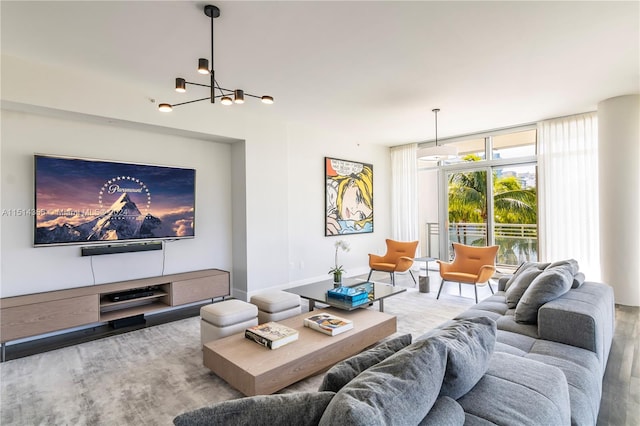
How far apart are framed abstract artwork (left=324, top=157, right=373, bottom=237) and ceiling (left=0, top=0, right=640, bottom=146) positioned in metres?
1.90

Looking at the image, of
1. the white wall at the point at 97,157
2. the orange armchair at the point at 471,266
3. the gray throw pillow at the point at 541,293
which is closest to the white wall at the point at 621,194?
the orange armchair at the point at 471,266

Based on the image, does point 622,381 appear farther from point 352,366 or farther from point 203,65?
point 203,65

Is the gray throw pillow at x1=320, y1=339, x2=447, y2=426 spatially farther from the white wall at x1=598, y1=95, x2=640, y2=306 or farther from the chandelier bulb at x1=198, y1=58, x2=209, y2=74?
the white wall at x1=598, y1=95, x2=640, y2=306

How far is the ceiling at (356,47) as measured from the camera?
95.3 inches

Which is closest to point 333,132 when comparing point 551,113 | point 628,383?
point 551,113

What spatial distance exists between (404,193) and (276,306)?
4744 millimetres

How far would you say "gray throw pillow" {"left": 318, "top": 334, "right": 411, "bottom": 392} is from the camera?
1.14 meters

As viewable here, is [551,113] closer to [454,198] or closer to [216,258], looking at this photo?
[454,198]

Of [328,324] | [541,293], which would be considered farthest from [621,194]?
[328,324]

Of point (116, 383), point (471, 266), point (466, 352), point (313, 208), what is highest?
point (313, 208)

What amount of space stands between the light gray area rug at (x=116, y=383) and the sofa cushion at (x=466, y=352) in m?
1.37

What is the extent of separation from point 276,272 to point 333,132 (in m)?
2.81

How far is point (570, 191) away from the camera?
5.03 metres

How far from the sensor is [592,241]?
15.9 feet
